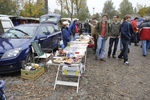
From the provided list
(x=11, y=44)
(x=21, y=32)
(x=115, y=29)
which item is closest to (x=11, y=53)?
(x=11, y=44)

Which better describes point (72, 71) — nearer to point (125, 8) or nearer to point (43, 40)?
point (43, 40)

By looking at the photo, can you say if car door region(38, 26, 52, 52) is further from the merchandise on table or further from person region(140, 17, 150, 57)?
person region(140, 17, 150, 57)

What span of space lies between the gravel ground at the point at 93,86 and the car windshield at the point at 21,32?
4.93ft

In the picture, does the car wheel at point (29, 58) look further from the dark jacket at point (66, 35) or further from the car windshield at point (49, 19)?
the car windshield at point (49, 19)

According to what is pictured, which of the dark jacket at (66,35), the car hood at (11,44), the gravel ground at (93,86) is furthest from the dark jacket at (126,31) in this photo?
the car hood at (11,44)

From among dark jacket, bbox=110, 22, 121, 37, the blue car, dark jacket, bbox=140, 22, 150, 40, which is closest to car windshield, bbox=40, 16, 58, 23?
the blue car

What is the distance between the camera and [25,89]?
132 inches

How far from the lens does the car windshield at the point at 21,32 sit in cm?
473

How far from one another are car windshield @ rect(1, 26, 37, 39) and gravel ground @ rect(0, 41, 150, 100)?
4.93 ft

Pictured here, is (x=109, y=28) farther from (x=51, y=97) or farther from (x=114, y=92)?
(x=51, y=97)

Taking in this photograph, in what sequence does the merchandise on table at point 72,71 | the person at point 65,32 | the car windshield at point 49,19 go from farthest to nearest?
the car windshield at point 49,19, the person at point 65,32, the merchandise on table at point 72,71

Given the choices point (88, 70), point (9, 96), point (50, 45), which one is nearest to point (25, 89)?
point (9, 96)

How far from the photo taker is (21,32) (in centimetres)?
493

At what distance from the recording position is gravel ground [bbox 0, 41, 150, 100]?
304 cm
